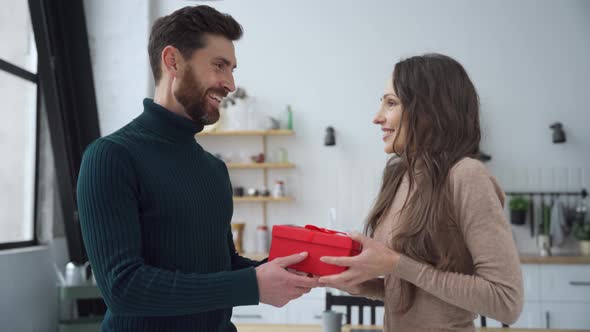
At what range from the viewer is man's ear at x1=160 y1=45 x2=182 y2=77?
4.64 ft

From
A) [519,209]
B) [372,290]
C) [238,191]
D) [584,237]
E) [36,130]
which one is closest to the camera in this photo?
[372,290]

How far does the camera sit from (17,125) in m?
3.68

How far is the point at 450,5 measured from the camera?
184 inches

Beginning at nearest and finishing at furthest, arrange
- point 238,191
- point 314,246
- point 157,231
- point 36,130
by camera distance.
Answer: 1. point 157,231
2. point 314,246
3. point 36,130
4. point 238,191

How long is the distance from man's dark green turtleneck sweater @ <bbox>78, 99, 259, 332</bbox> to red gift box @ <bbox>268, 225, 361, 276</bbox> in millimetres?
164

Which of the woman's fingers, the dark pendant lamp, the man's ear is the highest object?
the man's ear

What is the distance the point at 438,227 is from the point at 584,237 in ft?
11.3

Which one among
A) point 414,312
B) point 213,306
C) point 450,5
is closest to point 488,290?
point 414,312

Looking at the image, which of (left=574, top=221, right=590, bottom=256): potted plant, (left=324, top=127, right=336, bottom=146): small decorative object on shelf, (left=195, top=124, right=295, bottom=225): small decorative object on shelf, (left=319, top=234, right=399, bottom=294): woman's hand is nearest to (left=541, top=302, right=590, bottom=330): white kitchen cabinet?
(left=574, top=221, right=590, bottom=256): potted plant

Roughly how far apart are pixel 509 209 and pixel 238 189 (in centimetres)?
225

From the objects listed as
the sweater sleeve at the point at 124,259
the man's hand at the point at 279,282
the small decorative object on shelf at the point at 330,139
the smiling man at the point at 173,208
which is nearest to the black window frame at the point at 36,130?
the small decorative object on shelf at the point at 330,139

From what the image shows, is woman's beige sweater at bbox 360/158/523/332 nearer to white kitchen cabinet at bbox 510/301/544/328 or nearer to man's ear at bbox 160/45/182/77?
man's ear at bbox 160/45/182/77

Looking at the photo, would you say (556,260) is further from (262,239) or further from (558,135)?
(262,239)

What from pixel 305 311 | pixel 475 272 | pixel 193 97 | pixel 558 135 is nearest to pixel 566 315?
pixel 558 135
